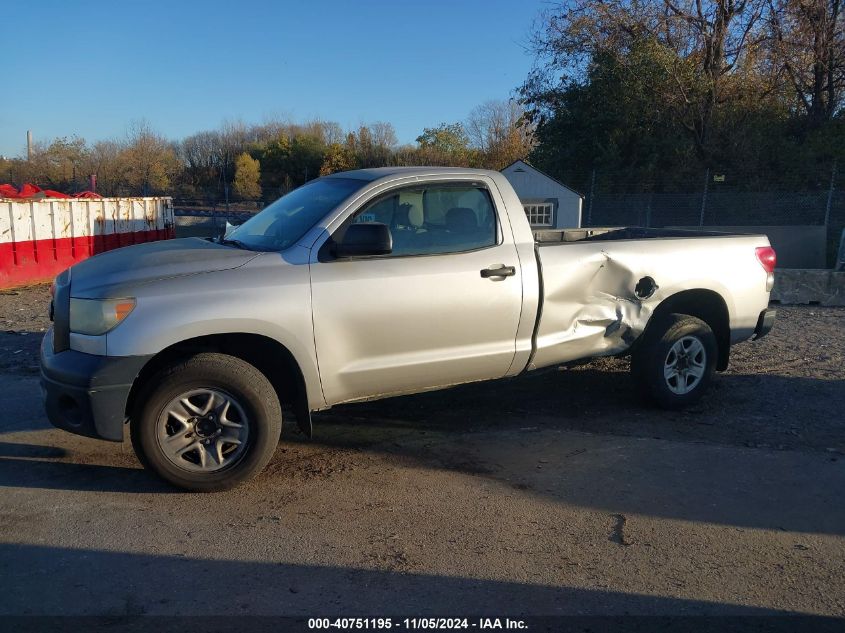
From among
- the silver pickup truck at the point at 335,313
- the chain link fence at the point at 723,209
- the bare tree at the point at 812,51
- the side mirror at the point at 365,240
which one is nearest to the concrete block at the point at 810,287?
the silver pickup truck at the point at 335,313

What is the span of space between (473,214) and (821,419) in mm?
3335

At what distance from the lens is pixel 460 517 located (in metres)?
4.08

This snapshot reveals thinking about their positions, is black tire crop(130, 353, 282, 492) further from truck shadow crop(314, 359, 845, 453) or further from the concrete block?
the concrete block

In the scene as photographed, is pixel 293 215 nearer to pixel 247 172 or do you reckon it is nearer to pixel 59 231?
pixel 59 231

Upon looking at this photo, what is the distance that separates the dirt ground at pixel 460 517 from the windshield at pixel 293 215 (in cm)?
150

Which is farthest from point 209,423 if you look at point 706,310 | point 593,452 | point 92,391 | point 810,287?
point 810,287

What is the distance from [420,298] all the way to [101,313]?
74.6 inches

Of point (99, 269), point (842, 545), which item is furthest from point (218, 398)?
point (842, 545)

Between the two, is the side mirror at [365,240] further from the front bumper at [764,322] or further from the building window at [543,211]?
the building window at [543,211]

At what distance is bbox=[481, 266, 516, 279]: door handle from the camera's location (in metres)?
4.88

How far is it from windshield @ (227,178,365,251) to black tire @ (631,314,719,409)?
2.71m

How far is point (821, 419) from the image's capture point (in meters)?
5.82

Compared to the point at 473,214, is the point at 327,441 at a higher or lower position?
lower

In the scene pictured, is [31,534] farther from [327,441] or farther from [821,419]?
[821,419]
